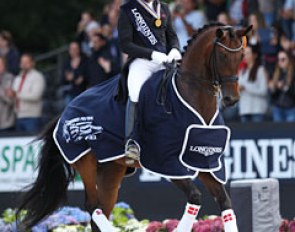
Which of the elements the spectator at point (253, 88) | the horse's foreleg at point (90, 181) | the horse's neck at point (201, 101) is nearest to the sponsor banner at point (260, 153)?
the spectator at point (253, 88)

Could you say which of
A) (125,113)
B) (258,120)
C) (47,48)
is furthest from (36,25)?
(125,113)

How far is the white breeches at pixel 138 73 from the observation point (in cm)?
989

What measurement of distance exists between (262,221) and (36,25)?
16.4 meters

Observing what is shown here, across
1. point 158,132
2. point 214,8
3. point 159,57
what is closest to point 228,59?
point 159,57

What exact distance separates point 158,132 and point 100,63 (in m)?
6.47

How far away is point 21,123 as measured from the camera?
16438 millimetres

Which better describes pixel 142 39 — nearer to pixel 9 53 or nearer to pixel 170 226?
pixel 170 226

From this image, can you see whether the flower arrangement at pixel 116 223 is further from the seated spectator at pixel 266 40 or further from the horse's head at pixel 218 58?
the seated spectator at pixel 266 40

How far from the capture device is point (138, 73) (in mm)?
10000

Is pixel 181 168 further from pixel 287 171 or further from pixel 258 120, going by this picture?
pixel 258 120

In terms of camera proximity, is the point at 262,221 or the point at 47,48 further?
the point at 47,48

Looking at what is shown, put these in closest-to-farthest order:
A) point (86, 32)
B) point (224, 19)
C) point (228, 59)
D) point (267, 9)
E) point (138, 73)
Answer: point (228, 59), point (138, 73), point (224, 19), point (267, 9), point (86, 32)

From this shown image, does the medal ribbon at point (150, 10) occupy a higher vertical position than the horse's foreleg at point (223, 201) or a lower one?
higher

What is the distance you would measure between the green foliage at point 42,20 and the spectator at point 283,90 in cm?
1125
